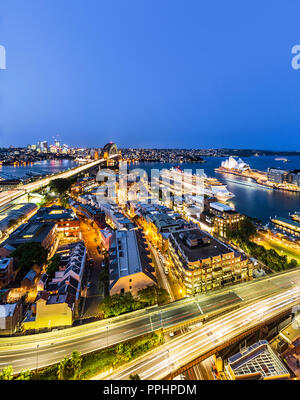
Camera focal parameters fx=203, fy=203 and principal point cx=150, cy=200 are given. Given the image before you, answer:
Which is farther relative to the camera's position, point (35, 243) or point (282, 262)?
point (282, 262)

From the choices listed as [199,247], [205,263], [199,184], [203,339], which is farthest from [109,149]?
[203,339]

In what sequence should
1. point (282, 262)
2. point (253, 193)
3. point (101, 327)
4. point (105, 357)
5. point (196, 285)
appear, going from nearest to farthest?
point (105, 357) < point (101, 327) < point (196, 285) < point (282, 262) < point (253, 193)

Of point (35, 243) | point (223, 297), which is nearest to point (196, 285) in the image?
point (223, 297)

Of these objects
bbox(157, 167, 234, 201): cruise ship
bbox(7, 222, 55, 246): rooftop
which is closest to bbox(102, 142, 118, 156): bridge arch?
bbox(157, 167, 234, 201): cruise ship

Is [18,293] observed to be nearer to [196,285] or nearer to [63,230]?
[63,230]
